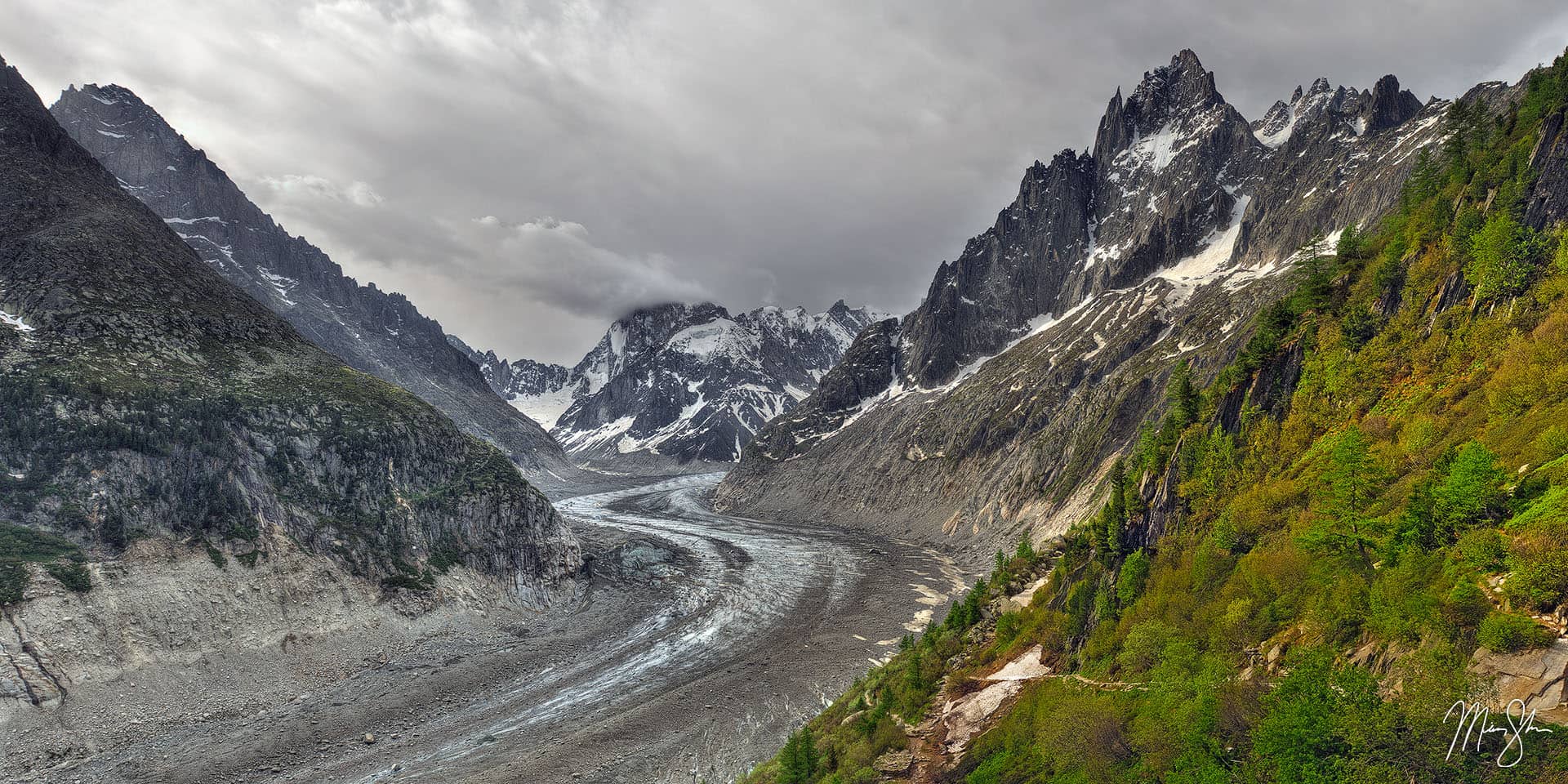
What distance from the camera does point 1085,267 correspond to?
176m

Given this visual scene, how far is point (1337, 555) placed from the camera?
15.3 meters

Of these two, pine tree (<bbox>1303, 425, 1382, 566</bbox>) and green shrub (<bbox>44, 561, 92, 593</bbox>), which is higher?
pine tree (<bbox>1303, 425, 1382, 566</bbox>)

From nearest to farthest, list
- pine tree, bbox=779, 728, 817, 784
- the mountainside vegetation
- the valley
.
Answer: the mountainside vegetation < pine tree, bbox=779, 728, 817, 784 < the valley

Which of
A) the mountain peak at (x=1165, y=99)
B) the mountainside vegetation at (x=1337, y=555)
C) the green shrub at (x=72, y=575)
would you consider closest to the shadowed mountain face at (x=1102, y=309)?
the mountain peak at (x=1165, y=99)

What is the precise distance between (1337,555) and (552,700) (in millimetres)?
46165

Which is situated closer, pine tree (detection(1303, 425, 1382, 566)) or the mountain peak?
pine tree (detection(1303, 425, 1382, 566))

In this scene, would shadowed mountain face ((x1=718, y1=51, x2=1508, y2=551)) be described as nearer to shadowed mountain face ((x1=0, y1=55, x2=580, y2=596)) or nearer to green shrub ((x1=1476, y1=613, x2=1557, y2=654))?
green shrub ((x1=1476, y1=613, x2=1557, y2=654))

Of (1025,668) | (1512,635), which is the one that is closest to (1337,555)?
(1512,635)

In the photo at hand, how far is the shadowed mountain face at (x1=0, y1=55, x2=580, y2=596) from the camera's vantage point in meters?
46.4

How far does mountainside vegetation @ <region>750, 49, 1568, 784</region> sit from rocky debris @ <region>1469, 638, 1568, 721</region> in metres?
0.13
